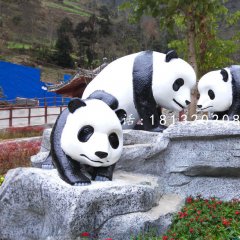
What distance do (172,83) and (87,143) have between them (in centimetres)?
194

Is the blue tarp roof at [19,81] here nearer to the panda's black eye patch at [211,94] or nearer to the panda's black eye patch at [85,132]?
the panda's black eye patch at [211,94]

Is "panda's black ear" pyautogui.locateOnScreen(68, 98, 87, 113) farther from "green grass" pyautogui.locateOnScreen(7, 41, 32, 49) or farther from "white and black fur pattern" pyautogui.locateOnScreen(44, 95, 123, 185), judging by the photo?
"green grass" pyautogui.locateOnScreen(7, 41, 32, 49)

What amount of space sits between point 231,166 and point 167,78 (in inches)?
57.3

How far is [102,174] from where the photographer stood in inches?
171

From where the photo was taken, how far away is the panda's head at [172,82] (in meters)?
5.58

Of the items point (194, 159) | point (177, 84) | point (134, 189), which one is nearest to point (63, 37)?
point (177, 84)

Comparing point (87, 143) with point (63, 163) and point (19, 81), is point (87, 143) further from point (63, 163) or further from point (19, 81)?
point (19, 81)

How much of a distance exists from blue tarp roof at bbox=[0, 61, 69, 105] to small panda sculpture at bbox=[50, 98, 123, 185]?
20.5m

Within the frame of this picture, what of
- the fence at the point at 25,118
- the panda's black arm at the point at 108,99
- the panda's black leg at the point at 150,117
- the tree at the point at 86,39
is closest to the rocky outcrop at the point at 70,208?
the panda's black arm at the point at 108,99

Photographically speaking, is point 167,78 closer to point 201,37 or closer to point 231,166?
point 231,166

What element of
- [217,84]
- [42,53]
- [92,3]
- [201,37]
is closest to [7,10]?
[42,53]

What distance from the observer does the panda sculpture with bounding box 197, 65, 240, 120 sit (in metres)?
6.16

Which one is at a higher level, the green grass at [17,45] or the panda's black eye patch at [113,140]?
the green grass at [17,45]

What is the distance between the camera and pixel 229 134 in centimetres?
470
